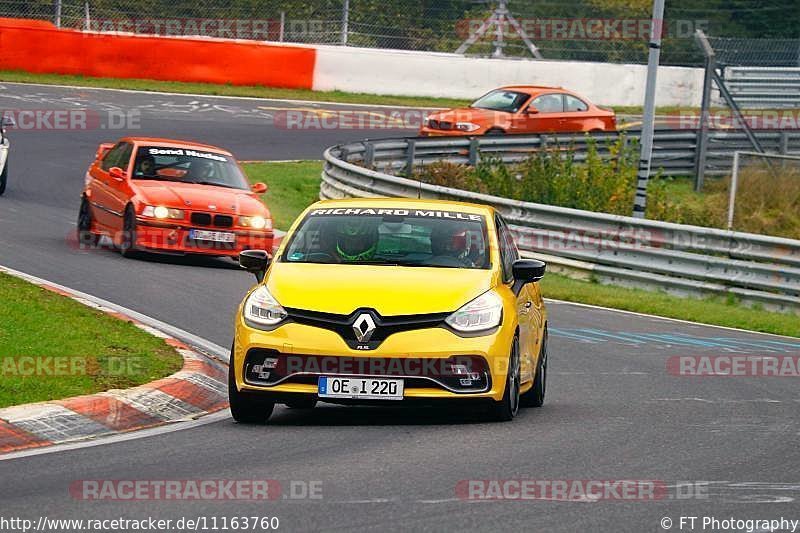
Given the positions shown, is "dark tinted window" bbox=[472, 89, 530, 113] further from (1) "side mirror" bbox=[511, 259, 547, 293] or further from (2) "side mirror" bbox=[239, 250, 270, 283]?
(2) "side mirror" bbox=[239, 250, 270, 283]

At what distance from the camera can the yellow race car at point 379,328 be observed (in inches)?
394

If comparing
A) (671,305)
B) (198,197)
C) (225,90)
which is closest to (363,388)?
(198,197)

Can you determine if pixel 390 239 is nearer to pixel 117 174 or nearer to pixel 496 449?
pixel 496 449

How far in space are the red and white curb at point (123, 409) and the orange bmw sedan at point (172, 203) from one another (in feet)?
23.1

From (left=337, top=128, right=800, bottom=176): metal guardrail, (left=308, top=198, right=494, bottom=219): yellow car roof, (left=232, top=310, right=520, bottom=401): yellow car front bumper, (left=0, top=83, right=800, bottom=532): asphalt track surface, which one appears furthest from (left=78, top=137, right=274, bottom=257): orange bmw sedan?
(left=232, top=310, right=520, bottom=401): yellow car front bumper

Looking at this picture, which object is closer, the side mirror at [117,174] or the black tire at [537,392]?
the black tire at [537,392]

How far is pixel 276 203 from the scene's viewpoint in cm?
2852

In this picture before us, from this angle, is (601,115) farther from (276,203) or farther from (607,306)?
(607,306)

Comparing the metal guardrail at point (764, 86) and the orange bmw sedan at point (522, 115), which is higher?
the metal guardrail at point (764, 86)

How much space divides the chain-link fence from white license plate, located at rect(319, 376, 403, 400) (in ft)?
89.3

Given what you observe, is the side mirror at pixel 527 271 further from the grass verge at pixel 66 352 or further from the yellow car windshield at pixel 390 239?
the grass verge at pixel 66 352

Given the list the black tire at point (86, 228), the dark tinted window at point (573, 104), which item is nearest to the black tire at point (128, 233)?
the black tire at point (86, 228)

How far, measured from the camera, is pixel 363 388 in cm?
1001

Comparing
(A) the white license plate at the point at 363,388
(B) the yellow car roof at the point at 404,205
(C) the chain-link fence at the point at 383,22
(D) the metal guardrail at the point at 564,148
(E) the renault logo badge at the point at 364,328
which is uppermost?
(C) the chain-link fence at the point at 383,22
